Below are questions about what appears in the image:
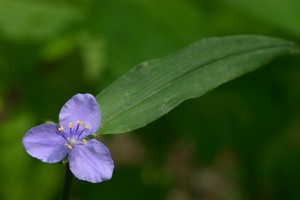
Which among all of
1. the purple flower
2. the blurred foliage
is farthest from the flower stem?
the blurred foliage

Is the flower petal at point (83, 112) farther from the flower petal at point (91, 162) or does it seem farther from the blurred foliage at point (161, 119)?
the blurred foliage at point (161, 119)

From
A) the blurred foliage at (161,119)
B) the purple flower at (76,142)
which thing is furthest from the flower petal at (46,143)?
the blurred foliage at (161,119)

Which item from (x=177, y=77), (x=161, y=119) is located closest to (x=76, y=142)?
(x=177, y=77)

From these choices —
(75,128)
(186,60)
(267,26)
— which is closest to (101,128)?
(75,128)

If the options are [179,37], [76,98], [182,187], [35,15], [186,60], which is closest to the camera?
[76,98]

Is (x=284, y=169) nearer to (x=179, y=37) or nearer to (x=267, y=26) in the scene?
(x=267, y=26)

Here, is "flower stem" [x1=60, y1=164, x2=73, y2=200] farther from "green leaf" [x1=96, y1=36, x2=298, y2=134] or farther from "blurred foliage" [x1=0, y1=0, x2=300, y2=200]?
"blurred foliage" [x1=0, y1=0, x2=300, y2=200]

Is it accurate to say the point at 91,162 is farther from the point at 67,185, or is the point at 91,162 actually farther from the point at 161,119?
the point at 161,119
